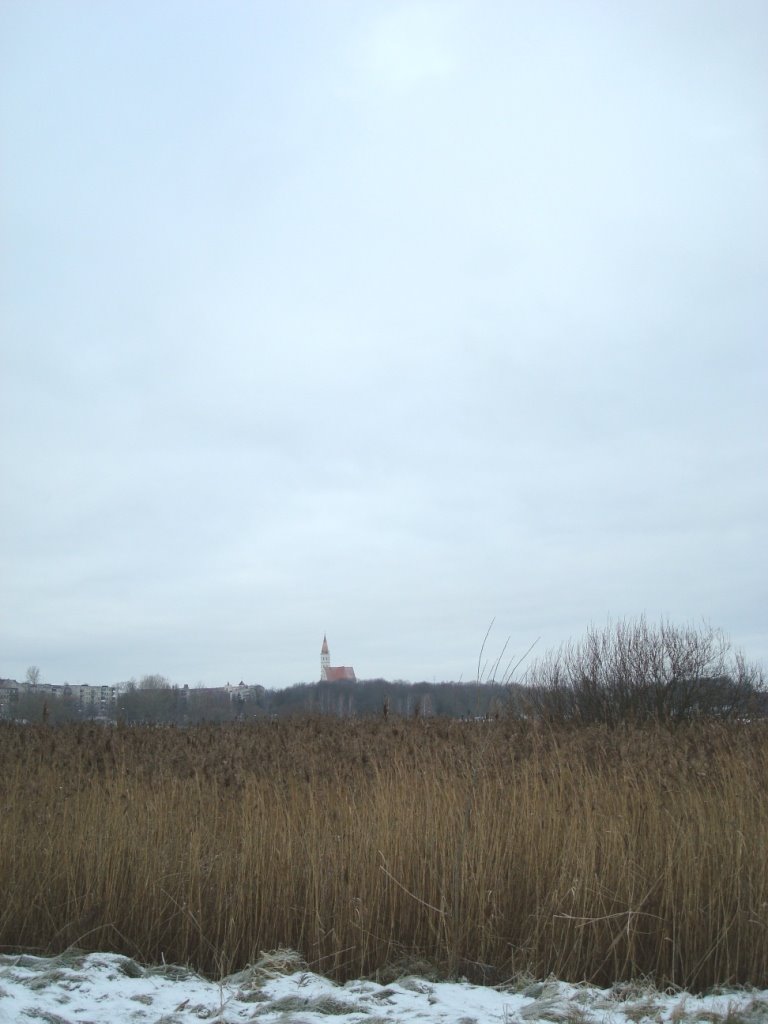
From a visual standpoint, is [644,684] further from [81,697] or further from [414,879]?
[81,697]

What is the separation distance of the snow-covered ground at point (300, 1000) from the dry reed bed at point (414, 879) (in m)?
0.33

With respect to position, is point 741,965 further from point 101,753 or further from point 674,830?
point 101,753

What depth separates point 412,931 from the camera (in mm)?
4898

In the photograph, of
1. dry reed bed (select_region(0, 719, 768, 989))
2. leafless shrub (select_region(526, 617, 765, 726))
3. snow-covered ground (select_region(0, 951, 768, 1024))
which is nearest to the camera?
snow-covered ground (select_region(0, 951, 768, 1024))

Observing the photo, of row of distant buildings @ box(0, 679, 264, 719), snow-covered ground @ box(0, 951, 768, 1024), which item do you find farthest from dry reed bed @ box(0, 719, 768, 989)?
row of distant buildings @ box(0, 679, 264, 719)

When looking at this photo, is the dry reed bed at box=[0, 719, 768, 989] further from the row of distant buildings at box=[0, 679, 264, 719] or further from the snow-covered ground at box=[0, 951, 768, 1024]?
the row of distant buildings at box=[0, 679, 264, 719]

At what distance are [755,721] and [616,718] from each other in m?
4.09

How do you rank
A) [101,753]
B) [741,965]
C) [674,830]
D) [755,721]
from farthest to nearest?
[755,721], [101,753], [674,830], [741,965]

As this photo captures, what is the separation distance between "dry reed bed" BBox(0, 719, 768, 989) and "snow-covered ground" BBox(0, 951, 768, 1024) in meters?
0.33

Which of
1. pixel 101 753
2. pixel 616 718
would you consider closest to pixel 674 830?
pixel 101 753

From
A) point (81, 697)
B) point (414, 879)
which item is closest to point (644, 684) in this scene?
point (414, 879)

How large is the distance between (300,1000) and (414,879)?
1.48 meters

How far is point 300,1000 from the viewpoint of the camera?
371 cm

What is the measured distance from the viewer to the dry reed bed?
451 cm
